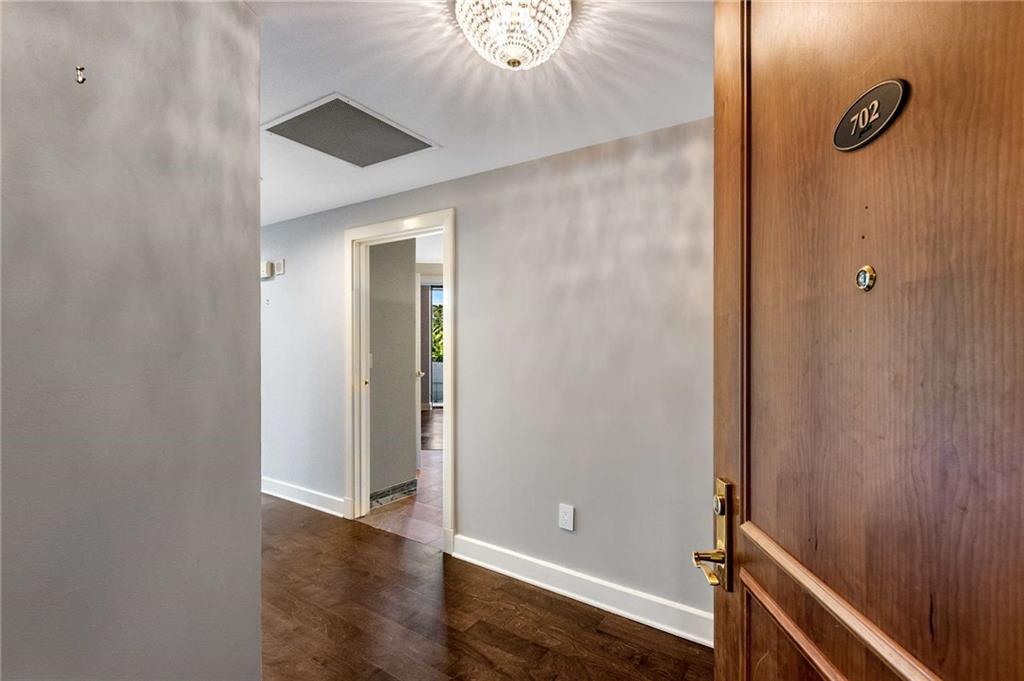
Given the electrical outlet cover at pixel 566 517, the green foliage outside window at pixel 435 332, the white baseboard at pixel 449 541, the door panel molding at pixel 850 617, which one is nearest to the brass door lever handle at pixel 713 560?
the door panel molding at pixel 850 617

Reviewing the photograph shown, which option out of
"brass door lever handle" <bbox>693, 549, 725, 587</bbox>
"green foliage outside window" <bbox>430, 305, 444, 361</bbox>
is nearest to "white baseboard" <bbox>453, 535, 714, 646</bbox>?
"brass door lever handle" <bbox>693, 549, 725, 587</bbox>

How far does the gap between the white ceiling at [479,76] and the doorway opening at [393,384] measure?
29.7 inches

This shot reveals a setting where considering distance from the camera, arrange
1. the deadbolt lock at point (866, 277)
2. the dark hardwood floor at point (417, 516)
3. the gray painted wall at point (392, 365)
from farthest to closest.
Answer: the gray painted wall at point (392, 365) < the dark hardwood floor at point (417, 516) < the deadbolt lock at point (866, 277)

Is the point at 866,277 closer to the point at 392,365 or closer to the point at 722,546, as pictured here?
the point at 722,546

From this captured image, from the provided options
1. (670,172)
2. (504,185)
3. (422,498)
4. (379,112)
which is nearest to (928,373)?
(670,172)

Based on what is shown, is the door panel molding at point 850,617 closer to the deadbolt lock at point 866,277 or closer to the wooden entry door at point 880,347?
the wooden entry door at point 880,347

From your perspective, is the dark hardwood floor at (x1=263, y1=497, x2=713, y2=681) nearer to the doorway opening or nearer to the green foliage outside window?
the doorway opening

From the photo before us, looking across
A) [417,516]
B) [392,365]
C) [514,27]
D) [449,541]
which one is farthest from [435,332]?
[514,27]

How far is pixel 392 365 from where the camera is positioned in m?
3.61

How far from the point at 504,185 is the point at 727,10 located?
1.67 metres

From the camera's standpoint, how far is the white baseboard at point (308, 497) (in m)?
3.21

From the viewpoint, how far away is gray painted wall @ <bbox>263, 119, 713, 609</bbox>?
1933 mm

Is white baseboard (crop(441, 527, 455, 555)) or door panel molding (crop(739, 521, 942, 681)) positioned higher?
door panel molding (crop(739, 521, 942, 681))

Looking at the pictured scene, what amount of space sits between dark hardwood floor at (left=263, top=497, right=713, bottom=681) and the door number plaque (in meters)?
1.93
